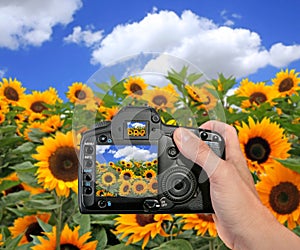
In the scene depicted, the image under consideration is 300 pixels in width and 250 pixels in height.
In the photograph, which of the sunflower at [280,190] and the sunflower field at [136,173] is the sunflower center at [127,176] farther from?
the sunflower at [280,190]

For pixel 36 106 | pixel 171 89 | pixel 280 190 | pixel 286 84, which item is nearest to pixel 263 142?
pixel 280 190

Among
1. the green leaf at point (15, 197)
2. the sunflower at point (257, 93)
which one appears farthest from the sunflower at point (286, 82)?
the green leaf at point (15, 197)

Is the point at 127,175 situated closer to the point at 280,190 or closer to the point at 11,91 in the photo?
the point at 280,190

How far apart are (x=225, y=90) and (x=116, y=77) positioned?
0.90 meters

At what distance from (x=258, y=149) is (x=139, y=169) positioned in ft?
1.96

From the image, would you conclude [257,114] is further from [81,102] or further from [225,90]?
[81,102]

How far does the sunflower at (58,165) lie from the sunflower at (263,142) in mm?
410

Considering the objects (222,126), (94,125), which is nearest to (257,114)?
(222,126)

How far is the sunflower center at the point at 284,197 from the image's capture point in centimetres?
115

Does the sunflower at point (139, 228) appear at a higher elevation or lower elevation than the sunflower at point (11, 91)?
lower

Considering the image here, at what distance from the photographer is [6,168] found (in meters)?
1.77

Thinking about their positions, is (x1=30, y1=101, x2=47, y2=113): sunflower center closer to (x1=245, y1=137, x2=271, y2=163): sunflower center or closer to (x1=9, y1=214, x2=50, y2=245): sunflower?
(x1=9, y1=214, x2=50, y2=245): sunflower

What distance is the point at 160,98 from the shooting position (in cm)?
90

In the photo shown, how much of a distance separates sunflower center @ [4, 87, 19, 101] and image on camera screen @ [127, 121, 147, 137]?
71.8 inches
